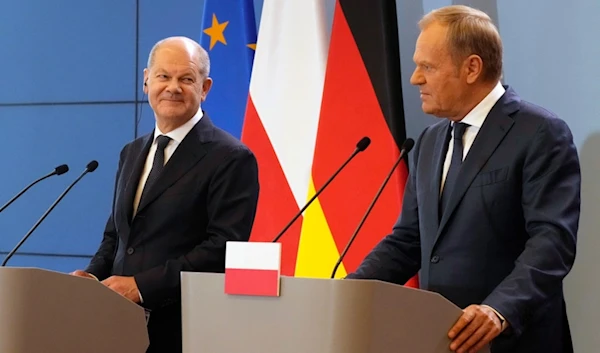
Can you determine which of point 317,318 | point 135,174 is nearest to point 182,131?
point 135,174

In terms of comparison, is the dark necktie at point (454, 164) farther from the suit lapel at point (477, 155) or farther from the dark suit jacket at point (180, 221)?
the dark suit jacket at point (180, 221)

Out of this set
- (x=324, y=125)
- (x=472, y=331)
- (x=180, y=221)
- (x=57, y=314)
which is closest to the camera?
(x=472, y=331)

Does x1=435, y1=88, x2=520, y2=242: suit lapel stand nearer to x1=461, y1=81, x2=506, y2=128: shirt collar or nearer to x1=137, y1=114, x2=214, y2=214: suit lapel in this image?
Answer: x1=461, y1=81, x2=506, y2=128: shirt collar

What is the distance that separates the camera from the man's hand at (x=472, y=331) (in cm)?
173

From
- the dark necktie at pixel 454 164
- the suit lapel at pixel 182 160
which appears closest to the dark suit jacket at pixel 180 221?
the suit lapel at pixel 182 160

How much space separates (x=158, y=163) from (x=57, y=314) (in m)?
0.81

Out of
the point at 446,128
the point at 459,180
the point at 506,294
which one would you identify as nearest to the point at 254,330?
the point at 506,294

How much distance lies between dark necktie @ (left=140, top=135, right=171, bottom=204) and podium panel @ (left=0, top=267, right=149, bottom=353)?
0.62m

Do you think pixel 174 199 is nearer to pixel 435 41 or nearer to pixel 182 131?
pixel 182 131

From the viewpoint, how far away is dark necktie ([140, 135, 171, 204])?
2.67m

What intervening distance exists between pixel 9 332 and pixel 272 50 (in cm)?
197

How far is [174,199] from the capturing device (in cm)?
260

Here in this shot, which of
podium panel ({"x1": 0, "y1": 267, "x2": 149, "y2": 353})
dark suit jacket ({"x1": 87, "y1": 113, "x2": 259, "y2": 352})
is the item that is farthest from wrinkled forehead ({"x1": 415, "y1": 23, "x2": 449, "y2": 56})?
podium panel ({"x1": 0, "y1": 267, "x2": 149, "y2": 353})

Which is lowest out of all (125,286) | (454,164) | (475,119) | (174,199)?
(125,286)
